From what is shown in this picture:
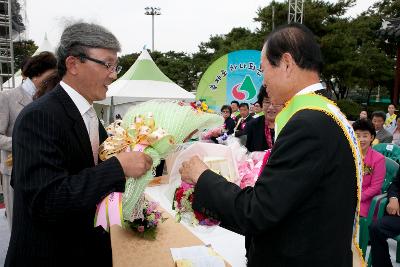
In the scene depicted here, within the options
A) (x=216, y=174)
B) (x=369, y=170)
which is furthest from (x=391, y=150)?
(x=216, y=174)

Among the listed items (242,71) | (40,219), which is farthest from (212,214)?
(242,71)

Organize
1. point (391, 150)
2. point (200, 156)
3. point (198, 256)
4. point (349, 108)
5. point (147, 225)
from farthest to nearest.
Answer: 1. point (349, 108)
2. point (391, 150)
3. point (147, 225)
4. point (198, 256)
5. point (200, 156)

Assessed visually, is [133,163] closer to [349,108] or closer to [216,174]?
[216,174]

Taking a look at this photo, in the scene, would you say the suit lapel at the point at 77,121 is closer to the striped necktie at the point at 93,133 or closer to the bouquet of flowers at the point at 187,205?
the striped necktie at the point at 93,133

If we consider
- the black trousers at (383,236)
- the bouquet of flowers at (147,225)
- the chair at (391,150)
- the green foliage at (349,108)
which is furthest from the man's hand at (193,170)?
the green foliage at (349,108)

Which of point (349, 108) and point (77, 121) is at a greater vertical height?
point (77, 121)

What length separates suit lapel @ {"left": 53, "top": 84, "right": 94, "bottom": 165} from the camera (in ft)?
4.47

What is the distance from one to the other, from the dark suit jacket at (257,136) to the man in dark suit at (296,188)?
231 cm

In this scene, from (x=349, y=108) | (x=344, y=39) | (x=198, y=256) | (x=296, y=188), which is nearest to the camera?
(x=296, y=188)

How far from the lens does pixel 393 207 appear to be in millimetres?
3344

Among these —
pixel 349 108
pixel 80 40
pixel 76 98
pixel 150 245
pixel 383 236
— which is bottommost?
pixel 349 108

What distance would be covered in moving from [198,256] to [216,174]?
0.88 metres

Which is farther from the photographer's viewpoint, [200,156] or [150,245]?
[150,245]

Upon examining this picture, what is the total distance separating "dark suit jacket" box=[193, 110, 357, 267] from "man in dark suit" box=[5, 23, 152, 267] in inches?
16.6
